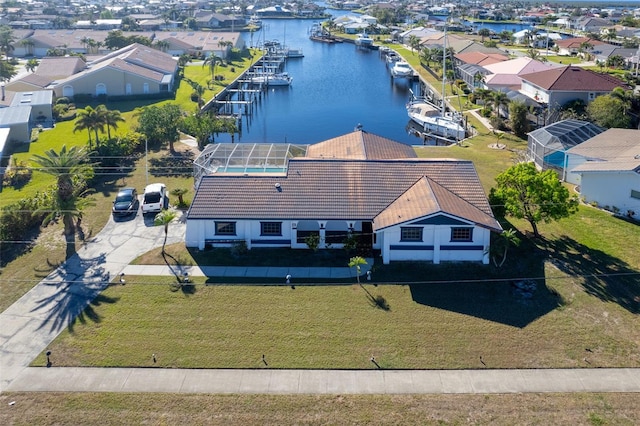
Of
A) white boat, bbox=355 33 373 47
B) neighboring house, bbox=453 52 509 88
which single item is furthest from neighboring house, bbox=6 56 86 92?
white boat, bbox=355 33 373 47

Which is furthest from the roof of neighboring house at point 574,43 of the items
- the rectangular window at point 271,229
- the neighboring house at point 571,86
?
the rectangular window at point 271,229

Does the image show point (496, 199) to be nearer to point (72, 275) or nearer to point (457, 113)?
point (72, 275)

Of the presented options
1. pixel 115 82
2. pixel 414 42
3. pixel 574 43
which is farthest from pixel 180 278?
pixel 574 43

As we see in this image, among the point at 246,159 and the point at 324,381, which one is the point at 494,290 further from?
the point at 246,159

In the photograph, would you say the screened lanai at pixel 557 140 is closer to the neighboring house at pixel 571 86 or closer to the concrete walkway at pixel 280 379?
the neighboring house at pixel 571 86

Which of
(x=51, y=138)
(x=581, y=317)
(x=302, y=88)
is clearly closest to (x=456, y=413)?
(x=581, y=317)

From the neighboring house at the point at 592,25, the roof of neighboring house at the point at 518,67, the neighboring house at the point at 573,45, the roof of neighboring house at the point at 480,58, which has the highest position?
the neighboring house at the point at 592,25

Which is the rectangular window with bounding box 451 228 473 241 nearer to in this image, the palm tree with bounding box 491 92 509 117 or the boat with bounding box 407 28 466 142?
the boat with bounding box 407 28 466 142
